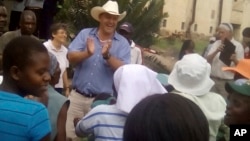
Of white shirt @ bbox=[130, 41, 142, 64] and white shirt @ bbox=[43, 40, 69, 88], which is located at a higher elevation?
white shirt @ bbox=[43, 40, 69, 88]

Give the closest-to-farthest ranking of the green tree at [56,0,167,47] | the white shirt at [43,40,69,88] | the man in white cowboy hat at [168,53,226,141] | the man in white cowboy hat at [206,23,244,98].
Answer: the man in white cowboy hat at [168,53,226,141], the white shirt at [43,40,69,88], the man in white cowboy hat at [206,23,244,98], the green tree at [56,0,167,47]

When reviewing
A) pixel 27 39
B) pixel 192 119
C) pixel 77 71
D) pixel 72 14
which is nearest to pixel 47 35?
pixel 72 14

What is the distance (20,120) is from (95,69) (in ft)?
9.28

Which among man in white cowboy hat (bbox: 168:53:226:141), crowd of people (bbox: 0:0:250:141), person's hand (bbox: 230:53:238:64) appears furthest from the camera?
person's hand (bbox: 230:53:238:64)

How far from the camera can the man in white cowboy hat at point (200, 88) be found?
379cm

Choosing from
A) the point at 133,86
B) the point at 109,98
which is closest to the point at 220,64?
the point at 109,98

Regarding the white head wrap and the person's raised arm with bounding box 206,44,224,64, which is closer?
the white head wrap

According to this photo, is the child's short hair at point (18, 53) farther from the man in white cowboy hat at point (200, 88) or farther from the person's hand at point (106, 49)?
the person's hand at point (106, 49)

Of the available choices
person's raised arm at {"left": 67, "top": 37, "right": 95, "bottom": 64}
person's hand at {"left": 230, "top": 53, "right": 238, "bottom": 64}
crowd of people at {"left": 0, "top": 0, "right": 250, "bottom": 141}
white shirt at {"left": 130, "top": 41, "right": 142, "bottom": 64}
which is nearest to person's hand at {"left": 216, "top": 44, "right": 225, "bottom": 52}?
person's hand at {"left": 230, "top": 53, "right": 238, "bottom": 64}

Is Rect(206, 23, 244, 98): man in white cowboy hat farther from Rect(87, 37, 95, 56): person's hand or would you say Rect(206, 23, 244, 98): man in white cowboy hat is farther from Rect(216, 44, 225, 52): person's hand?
Rect(87, 37, 95, 56): person's hand

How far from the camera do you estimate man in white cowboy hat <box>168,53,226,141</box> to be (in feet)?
12.4

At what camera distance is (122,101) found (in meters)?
3.32

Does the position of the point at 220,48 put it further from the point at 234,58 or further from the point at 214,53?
the point at 234,58

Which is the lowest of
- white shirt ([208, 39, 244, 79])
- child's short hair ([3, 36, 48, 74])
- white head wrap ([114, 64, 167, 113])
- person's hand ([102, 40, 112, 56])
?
white shirt ([208, 39, 244, 79])
